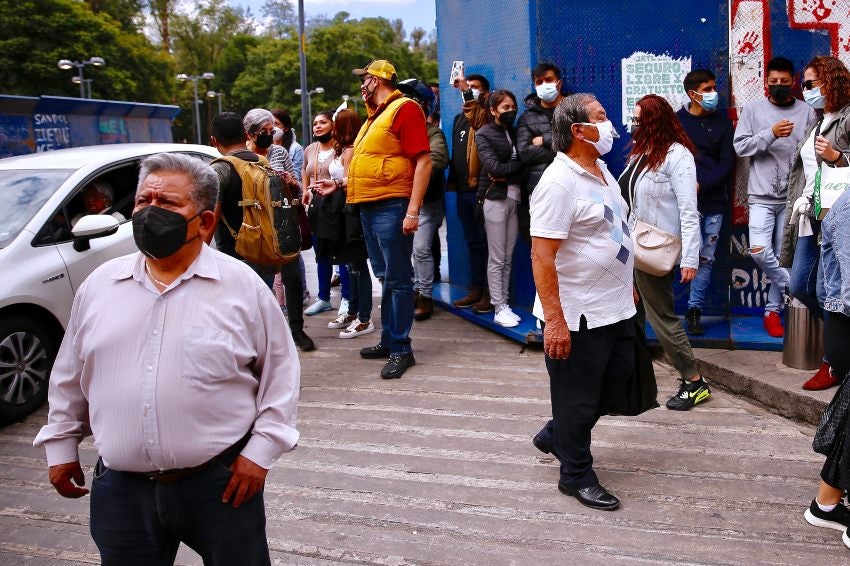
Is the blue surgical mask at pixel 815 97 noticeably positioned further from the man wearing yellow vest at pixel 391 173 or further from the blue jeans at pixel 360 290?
the blue jeans at pixel 360 290

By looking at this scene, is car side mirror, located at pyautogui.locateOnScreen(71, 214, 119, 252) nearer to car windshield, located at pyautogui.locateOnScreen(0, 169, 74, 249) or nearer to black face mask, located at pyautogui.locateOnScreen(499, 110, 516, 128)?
car windshield, located at pyautogui.locateOnScreen(0, 169, 74, 249)

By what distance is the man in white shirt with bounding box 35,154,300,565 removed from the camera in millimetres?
2270

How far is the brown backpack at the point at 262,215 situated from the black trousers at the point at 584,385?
2.52 metres

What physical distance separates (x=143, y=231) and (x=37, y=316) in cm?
383

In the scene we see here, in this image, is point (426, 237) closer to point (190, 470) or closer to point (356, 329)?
point (356, 329)

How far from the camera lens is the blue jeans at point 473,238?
7686mm

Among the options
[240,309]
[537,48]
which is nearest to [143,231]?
[240,309]

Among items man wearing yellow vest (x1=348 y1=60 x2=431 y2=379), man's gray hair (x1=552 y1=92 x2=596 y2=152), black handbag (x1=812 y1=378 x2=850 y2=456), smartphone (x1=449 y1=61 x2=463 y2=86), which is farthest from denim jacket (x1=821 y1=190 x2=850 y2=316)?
smartphone (x1=449 y1=61 x2=463 y2=86)

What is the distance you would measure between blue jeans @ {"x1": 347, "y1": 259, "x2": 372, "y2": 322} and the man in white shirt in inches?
182

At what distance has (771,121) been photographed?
6.07m

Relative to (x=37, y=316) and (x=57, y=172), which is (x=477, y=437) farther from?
(x=57, y=172)

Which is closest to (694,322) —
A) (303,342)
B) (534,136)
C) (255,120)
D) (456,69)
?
(534,136)

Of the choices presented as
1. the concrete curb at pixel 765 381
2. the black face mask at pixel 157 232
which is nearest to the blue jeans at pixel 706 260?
the concrete curb at pixel 765 381

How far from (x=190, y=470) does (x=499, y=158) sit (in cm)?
482
